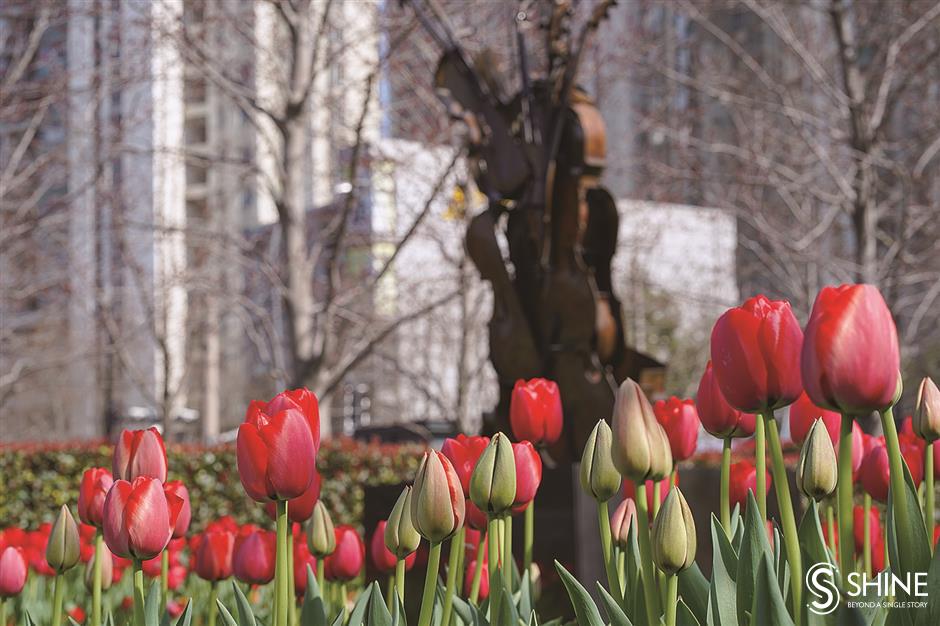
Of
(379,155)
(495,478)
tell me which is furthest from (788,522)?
(379,155)

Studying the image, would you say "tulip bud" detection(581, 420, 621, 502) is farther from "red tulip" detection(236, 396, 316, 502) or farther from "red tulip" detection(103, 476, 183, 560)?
"red tulip" detection(103, 476, 183, 560)

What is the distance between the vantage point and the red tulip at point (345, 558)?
7.22 feet

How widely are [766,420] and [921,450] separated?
0.77m

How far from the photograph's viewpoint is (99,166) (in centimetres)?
1138

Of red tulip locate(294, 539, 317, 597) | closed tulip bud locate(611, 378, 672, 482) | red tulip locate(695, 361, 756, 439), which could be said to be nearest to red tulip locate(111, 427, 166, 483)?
red tulip locate(294, 539, 317, 597)

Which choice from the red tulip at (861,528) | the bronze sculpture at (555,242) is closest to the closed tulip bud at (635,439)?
the red tulip at (861,528)

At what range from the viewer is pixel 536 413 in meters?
2.24

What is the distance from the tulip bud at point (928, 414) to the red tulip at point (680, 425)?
372 millimetres

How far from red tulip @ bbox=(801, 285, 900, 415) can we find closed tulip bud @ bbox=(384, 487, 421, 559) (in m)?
0.55

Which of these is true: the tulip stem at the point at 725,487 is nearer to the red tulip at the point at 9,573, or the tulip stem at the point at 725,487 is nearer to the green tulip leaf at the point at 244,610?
the green tulip leaf at the point at 244,610

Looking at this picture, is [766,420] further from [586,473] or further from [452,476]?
[452,476]

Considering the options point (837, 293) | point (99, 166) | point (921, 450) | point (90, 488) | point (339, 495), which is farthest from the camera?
point (99, 166)

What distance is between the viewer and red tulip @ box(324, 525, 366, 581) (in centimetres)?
220

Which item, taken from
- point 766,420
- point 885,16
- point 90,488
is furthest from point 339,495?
point 766,420
